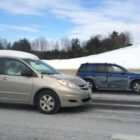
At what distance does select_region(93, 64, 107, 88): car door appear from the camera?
20.5 m

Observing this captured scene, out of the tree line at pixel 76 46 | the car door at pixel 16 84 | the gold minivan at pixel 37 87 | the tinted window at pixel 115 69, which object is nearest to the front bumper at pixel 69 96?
the gold minivan at pixel 37 87

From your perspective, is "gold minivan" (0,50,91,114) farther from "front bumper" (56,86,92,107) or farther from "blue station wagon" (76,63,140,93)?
"blue station wagon" (76,63,140,93)

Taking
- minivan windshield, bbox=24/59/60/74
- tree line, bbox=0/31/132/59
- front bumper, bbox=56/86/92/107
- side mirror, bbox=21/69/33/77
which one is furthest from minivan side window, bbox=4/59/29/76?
tree line, bbox=0/31/132/59

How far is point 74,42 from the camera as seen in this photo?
420 feet

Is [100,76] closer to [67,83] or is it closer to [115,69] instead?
[115,69]

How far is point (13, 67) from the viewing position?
12.2m

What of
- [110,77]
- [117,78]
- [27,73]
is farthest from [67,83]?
[110,77]

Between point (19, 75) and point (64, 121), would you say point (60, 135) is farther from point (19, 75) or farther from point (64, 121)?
point (19, 75)

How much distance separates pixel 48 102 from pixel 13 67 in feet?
5.12

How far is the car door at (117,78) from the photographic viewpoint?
20125 millimetres

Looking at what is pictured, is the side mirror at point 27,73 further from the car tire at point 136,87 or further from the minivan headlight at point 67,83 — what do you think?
the car tire at point 136,87

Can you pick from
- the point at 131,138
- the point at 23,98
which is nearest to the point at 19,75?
the point at 23,98

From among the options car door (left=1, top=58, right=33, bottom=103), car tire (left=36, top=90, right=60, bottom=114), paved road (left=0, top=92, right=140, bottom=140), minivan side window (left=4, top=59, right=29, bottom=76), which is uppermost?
minivan side window (left=4, top=59, right=29, bottom=76)

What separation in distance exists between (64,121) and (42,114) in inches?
47.1
